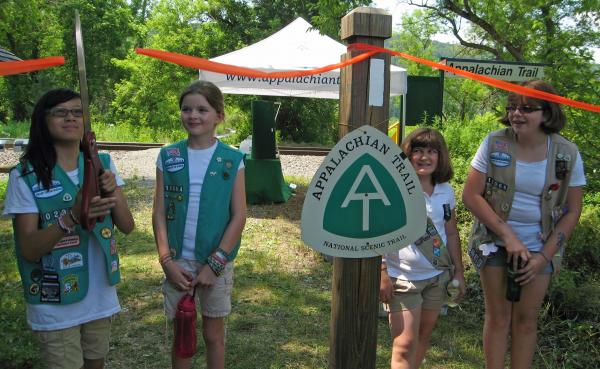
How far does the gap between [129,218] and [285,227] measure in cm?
452

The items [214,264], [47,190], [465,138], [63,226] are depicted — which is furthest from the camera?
[465,138]

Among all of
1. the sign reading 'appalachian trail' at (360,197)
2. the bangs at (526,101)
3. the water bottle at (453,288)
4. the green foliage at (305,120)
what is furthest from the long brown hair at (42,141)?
the green foliage at (305,120)

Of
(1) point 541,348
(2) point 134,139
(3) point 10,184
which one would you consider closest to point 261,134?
(1) point 541,348

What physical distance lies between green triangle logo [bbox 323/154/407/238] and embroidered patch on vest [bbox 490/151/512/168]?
755mm

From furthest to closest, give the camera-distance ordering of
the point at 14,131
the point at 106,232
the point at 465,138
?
1. the point at 14,131
2. the point at 465,138
3. the point at 106,232

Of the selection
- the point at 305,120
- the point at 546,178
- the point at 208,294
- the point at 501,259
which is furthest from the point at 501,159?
the point at 305,120

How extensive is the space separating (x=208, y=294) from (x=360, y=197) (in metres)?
0.93

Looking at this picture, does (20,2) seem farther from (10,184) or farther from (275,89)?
(10,184)

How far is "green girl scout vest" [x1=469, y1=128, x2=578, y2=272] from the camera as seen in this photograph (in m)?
2.62

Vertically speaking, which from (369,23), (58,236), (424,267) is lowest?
(424,267)

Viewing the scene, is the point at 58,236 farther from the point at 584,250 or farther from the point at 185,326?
the point at 584,250

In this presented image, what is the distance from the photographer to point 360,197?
214 cm

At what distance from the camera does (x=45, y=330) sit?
221 cm

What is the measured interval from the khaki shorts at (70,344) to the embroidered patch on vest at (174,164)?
75cm
